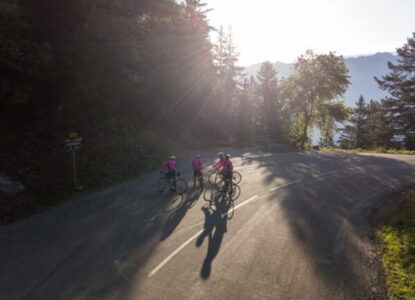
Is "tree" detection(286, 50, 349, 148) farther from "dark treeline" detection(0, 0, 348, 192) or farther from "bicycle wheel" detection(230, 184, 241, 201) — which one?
"bicycle wheel" detection(230, 184, 241, 201)

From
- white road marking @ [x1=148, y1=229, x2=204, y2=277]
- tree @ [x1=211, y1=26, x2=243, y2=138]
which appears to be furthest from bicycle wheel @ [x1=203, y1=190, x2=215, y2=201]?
tree @ [x1=211, y1=26, x2=243, y2=138]

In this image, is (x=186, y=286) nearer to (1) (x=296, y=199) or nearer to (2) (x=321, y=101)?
(1) (x=296, y=199)

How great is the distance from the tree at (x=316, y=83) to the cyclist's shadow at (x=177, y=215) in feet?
111

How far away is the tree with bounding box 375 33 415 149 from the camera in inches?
1683

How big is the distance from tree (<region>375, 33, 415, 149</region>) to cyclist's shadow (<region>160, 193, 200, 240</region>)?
4607 centimetres

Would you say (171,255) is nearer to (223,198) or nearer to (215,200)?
(215,200)

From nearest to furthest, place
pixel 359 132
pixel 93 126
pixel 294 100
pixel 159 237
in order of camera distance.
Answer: pixel 159 237 → pixel 93 126 → pixel 294 100 → pixel 359 132

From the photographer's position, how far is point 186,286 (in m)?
5.78

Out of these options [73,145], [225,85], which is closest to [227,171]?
[73,145]

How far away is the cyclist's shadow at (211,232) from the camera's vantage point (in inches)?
262

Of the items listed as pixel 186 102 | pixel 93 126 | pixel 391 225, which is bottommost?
pixel 391 225

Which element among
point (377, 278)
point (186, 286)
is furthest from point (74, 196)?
point (377, 278)

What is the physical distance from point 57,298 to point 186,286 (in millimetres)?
2797

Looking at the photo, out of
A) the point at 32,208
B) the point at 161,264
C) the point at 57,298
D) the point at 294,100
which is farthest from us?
the point at 294,100
